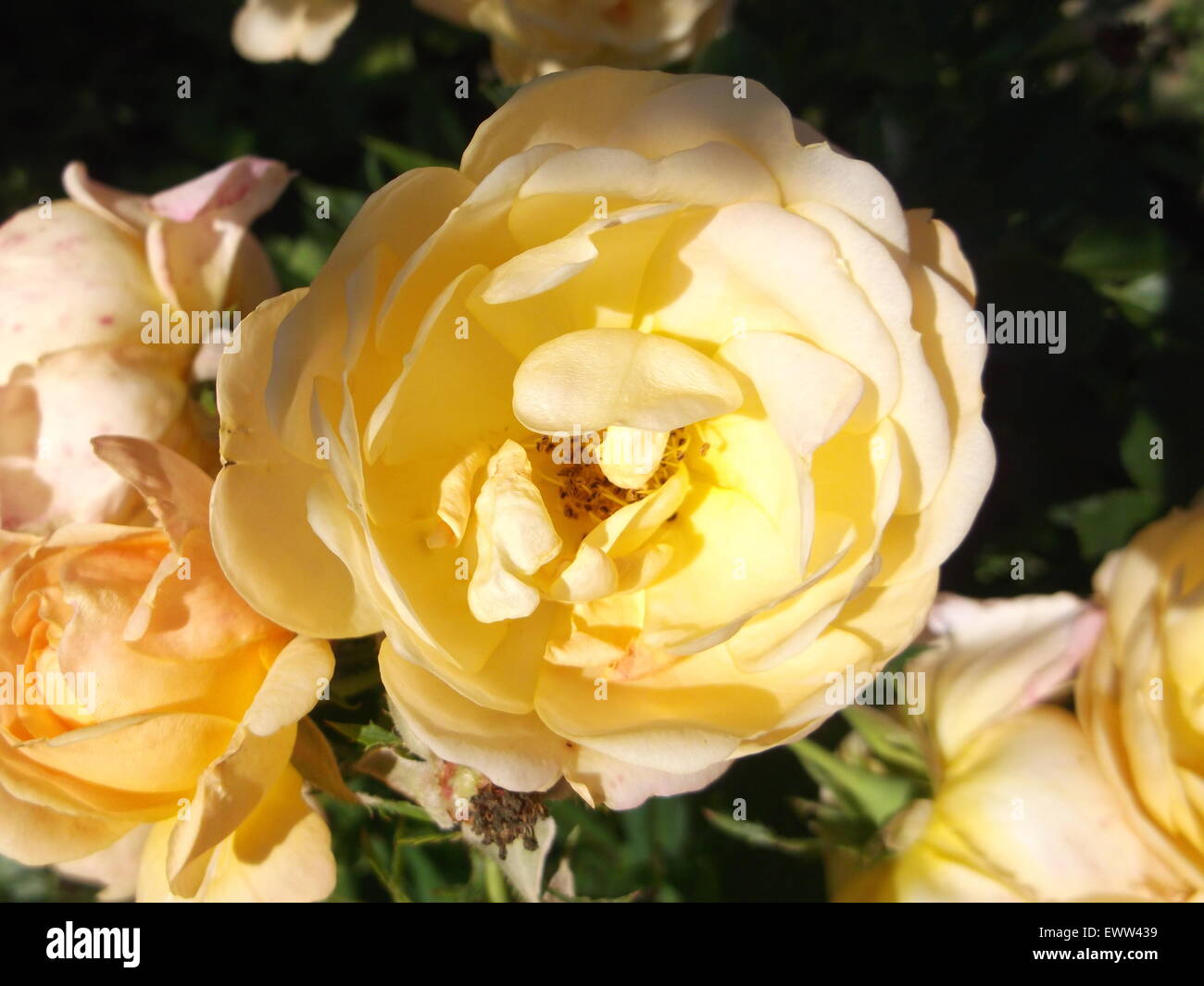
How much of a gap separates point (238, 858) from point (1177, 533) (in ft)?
3.70

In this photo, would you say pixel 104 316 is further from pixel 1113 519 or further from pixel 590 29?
pixel 1113 519

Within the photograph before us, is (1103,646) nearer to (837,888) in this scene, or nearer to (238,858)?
(837,888)

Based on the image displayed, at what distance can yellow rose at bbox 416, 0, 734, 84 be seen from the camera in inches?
56.3

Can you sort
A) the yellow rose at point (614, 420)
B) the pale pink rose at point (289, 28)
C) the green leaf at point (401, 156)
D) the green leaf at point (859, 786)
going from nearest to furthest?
the yellow rose at point (614, 420) < the green leaf at point (859, 786) < the pale pink rose at point (289, 28) < the green leaf at point (401, 156)

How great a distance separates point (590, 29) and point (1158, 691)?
1065 mm

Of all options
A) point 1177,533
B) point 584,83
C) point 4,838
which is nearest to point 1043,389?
point 1177,533

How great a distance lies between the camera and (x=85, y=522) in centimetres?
114

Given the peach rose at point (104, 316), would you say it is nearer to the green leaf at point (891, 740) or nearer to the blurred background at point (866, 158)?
the blurred background at point (866, 158)

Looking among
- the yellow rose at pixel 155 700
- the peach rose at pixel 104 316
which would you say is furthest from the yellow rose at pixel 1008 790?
the peach rose at pixel 104 316

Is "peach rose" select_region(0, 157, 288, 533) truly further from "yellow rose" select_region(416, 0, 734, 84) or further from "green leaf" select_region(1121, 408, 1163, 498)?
"green leaf" select_region(1121, 408, 1163, 498)

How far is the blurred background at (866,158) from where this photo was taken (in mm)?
1682

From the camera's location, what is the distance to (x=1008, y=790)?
129 cm

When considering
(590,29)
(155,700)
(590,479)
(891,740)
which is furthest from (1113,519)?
(155,700)

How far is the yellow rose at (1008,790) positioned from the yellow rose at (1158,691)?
5 centimetres
